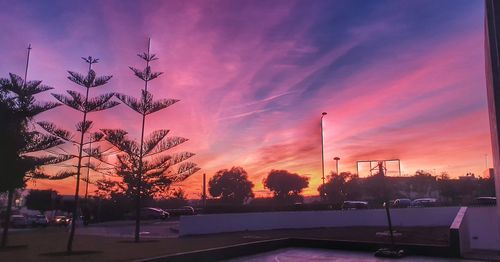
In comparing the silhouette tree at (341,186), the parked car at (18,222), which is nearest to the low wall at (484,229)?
the parked car at (18,222)

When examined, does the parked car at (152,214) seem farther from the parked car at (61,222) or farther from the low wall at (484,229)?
the low wall at (484,229)

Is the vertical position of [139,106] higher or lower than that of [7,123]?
higher

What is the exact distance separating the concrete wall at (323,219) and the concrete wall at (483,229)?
5.02 feet

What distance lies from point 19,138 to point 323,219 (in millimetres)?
21779

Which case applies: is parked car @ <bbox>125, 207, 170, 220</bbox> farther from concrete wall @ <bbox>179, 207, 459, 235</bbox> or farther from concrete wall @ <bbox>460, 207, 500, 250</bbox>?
concrete wall @ <bbox>460, 207, 500, 250</bbox>

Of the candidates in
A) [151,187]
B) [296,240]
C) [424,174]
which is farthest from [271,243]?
[424,174]

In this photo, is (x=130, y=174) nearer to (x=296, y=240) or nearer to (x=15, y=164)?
(x=15, y=164)

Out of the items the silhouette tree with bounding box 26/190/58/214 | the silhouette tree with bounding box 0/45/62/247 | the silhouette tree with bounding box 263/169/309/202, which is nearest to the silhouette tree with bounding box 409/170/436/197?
the silhouette tree with bounding box 263/169/309/202

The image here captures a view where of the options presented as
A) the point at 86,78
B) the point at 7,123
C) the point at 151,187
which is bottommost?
the point at 151,187

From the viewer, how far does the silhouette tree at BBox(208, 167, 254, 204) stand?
8350cm

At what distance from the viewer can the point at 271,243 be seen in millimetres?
18781

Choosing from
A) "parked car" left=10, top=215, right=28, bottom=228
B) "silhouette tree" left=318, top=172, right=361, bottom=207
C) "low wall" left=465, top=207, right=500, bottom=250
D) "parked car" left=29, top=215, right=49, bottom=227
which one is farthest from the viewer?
"silhouette tree" left=318, top=172, right=361, bottom=207

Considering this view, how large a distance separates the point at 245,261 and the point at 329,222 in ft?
62.1

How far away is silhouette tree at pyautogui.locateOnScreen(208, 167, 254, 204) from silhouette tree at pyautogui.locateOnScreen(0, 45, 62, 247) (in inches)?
2615
